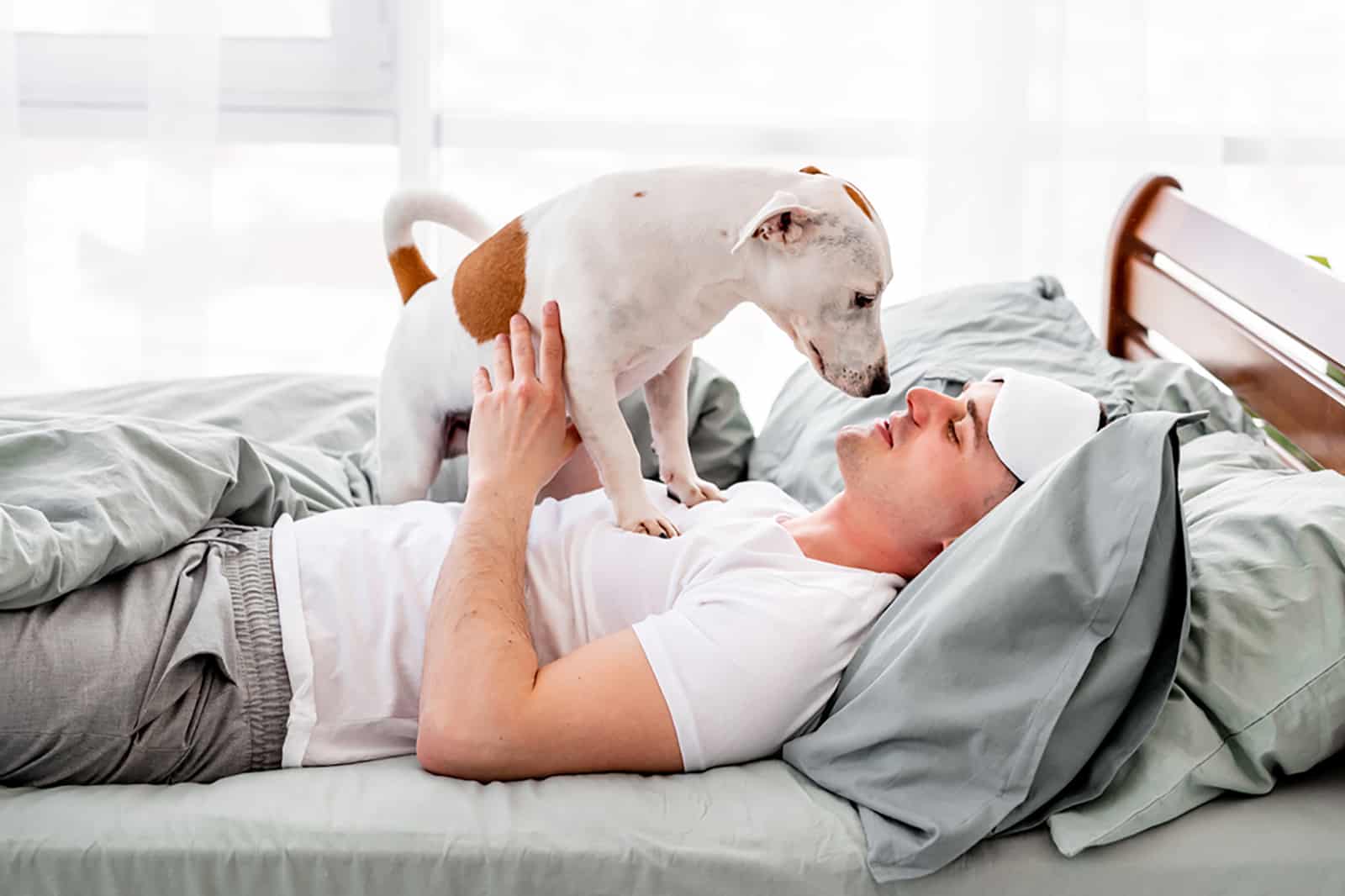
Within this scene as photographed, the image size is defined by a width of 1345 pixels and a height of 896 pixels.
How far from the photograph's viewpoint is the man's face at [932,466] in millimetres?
1199

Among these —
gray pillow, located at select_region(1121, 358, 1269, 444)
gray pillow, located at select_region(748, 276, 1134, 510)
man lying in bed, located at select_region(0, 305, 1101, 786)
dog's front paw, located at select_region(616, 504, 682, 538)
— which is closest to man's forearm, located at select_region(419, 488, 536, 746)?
man lying in bed, located at select_region(0, 305, 1101, 786)

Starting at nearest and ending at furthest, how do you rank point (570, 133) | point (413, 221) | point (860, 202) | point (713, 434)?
point (860, 202)
point (413, 221)
point (713, 434)
point (570, 133)

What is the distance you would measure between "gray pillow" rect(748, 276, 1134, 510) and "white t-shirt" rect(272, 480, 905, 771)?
44cm

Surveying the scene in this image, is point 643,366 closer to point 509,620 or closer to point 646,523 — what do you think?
point 646,523

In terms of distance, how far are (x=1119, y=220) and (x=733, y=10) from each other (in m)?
0.93

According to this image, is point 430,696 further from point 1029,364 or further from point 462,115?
point 462,115

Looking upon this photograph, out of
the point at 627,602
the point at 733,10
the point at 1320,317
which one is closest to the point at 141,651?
the point at 627,602

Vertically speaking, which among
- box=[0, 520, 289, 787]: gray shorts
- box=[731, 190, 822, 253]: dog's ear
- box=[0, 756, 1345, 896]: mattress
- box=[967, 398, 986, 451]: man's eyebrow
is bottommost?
box=[0, 756, 1345, 896]: mattress

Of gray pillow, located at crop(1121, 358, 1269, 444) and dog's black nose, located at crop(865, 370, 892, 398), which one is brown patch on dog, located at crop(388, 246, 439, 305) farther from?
gray pillow, located at crop(1121, 358, 1269, 444)

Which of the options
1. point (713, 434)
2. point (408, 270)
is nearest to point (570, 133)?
point (713, 434)

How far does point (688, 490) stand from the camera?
1400 millimetres

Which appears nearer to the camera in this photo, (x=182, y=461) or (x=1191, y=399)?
(x=182, y=461)

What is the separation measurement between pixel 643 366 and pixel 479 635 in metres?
0.37

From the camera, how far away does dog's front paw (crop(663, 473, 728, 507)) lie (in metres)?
1.40
